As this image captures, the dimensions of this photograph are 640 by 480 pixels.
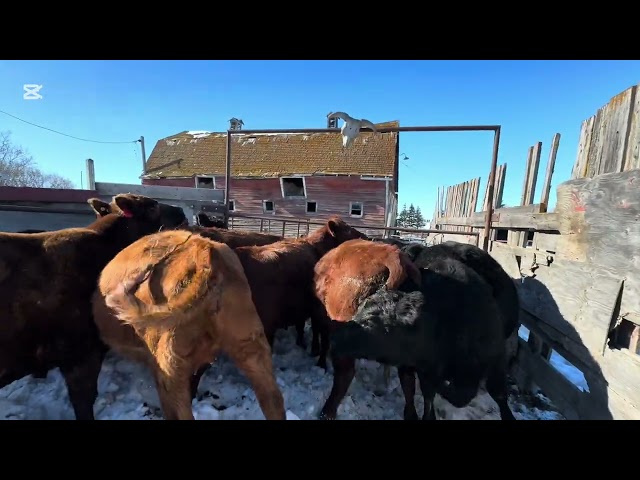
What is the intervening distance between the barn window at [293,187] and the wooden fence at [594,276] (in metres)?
18.3

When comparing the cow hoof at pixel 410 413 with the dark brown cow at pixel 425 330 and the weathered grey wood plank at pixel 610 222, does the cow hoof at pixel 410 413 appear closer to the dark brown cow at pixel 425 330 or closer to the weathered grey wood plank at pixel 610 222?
the dark brown cow at pixel 425 330

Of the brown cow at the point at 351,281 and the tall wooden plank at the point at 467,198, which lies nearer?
the brown cow at the point at 351,281

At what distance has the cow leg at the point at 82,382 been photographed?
112 inches

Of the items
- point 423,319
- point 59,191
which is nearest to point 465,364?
point 423,319

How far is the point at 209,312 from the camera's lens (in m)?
2.24

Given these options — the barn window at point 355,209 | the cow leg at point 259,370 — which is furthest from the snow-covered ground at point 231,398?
the barn window at point 355,209

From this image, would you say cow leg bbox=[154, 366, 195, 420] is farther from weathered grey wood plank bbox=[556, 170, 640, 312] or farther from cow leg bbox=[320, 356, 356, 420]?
weathered grey wood plank bbox=[556, 170, 640, 312]

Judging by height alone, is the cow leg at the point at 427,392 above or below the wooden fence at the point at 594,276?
below

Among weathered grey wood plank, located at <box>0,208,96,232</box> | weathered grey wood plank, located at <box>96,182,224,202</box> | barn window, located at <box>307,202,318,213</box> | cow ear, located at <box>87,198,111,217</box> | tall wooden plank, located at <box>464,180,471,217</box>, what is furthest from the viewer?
barn window, located at <box>307,202,318,213</box>

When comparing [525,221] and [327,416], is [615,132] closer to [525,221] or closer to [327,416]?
[525,221]

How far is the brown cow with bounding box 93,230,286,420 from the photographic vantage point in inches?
86.8

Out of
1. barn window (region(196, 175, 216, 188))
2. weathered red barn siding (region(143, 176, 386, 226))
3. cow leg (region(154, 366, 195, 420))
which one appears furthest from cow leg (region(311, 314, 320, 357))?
barn window (region(196, 175, 216, 188))

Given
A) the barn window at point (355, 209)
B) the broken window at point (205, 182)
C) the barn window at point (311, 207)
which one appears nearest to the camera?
the barn window at point (355, 209)

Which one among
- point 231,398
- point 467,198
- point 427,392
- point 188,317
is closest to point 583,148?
point 427,392
